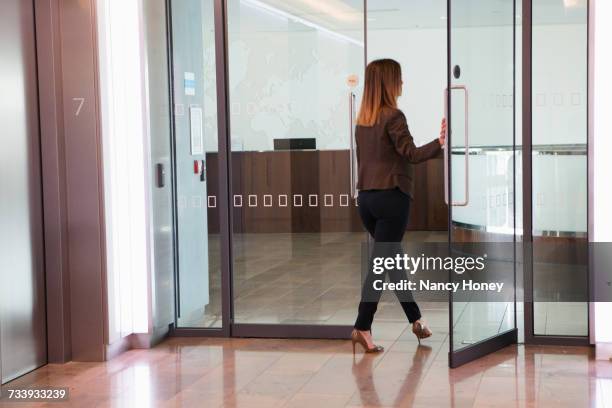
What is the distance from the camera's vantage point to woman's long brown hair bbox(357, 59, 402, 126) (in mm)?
5320

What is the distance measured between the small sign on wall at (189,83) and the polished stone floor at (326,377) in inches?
62.9

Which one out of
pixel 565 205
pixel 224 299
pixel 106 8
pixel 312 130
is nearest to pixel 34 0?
pixel 106 8

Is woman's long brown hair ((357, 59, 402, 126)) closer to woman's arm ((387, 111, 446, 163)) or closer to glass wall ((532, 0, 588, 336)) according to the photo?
woman's arm ((387, 111, 446, 163))

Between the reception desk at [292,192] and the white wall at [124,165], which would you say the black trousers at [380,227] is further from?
the white wall at [124,165]

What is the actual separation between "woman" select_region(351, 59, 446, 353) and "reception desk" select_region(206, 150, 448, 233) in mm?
435

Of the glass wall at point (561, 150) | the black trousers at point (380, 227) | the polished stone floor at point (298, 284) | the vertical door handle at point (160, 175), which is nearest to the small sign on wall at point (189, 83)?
the vertical door handle at point (160, 175)

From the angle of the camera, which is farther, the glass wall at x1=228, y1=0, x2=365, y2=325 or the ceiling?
the glass wall at x1=228, y1=0, x2=365, y2=325

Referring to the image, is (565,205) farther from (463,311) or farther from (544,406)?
(544,406)

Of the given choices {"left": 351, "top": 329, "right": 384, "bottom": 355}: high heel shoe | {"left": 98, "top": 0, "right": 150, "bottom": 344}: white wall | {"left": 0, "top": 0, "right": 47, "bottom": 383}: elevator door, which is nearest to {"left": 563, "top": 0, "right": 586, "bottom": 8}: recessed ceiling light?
{"left": 351, "top": 329, "right": 384, "bottom": 355}: high heel shoe

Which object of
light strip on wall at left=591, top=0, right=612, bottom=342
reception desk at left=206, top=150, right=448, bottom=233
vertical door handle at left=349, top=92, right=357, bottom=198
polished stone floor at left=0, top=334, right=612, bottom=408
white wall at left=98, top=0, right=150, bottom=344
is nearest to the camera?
polished stone floor at left=0, top=334, right=612, bottom=408

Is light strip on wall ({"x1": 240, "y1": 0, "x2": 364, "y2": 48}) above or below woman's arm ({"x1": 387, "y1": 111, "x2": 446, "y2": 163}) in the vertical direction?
above

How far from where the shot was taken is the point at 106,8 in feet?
17.8

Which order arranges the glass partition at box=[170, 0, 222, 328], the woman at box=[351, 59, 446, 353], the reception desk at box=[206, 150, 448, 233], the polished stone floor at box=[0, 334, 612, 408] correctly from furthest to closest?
1. the glass partition at box=[170, 0, 222, 328]
2. the reception desk at box=[206, 150, 448, 233]
3. the woman at box=[351, 59, 446, 353]
4. the polished stone floor at box=[0, 334, 612, 408]

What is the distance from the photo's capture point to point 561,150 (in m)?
5.63
